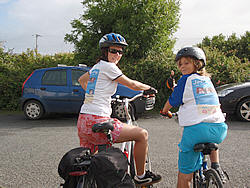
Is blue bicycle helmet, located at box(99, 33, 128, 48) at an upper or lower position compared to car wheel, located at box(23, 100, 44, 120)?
upper

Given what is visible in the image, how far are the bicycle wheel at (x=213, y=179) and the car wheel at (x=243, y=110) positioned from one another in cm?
581

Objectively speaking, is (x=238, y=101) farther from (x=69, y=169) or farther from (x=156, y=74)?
(x=69, y=169)

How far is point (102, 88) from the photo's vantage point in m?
2.57

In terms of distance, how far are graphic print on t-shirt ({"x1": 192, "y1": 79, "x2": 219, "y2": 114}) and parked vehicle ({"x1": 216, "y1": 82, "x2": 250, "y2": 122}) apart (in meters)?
5.63

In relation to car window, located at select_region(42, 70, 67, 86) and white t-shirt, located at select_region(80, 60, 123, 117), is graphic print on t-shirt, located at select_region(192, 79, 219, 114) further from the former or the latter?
car window, located at select_region(42, 70, 67, 86)

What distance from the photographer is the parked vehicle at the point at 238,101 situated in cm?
744

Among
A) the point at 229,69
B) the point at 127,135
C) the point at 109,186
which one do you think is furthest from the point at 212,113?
the point at 229,69

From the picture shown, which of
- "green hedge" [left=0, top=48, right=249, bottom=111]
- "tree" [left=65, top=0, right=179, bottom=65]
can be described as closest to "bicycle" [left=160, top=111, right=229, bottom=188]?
"green hedge" [left=0, top=48, right=249, bottom=111]

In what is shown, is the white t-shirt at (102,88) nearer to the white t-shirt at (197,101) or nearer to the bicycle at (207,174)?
the white t-shirt at (197,101)

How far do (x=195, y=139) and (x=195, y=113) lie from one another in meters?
0.23

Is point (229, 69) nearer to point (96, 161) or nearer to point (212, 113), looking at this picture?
point (212, 113)

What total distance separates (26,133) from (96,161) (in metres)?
5.20

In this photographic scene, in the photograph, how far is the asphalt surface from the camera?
12.2ft

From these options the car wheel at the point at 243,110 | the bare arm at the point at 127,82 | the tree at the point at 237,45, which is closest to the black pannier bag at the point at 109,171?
the bare arm at the point at 127,82
